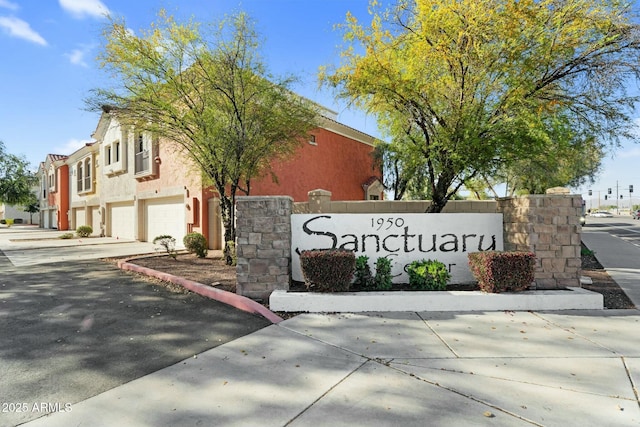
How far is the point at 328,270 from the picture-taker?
611cm

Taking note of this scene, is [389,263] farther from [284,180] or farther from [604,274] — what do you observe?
[284,180]

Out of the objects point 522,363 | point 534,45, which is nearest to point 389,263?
point 522,363

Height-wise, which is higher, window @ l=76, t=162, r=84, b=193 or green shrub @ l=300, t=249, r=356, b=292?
window @ l=76, t=162, r=84, b=193

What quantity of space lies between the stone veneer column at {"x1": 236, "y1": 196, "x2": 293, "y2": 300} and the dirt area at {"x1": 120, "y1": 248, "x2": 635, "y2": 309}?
1.79ft

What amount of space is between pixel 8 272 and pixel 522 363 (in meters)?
12.4

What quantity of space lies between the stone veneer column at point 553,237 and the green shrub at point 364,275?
3089 mm

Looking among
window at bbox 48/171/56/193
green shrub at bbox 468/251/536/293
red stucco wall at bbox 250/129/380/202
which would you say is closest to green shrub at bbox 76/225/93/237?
red stucco wall at bbox 250/129/380/202

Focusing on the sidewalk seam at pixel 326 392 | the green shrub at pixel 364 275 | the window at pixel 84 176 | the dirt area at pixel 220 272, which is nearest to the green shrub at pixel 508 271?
the dirt area at pixel 220 272

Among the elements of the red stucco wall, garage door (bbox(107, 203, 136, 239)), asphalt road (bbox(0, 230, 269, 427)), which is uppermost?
the red stucco wall

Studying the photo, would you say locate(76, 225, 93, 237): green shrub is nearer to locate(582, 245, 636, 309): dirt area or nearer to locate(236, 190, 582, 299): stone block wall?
locate(236, 190, 582, 299): stone block wall

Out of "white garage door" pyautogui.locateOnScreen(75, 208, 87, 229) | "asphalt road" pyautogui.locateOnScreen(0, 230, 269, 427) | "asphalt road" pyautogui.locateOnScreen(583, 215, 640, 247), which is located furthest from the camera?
"white garage door" pyautogui.locateOnScreen(75, 208, 87, 229)

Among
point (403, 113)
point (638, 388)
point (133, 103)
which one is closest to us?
point (638, 388)

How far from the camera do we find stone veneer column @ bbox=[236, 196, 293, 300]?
254 inches

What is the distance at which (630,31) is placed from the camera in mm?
7133
